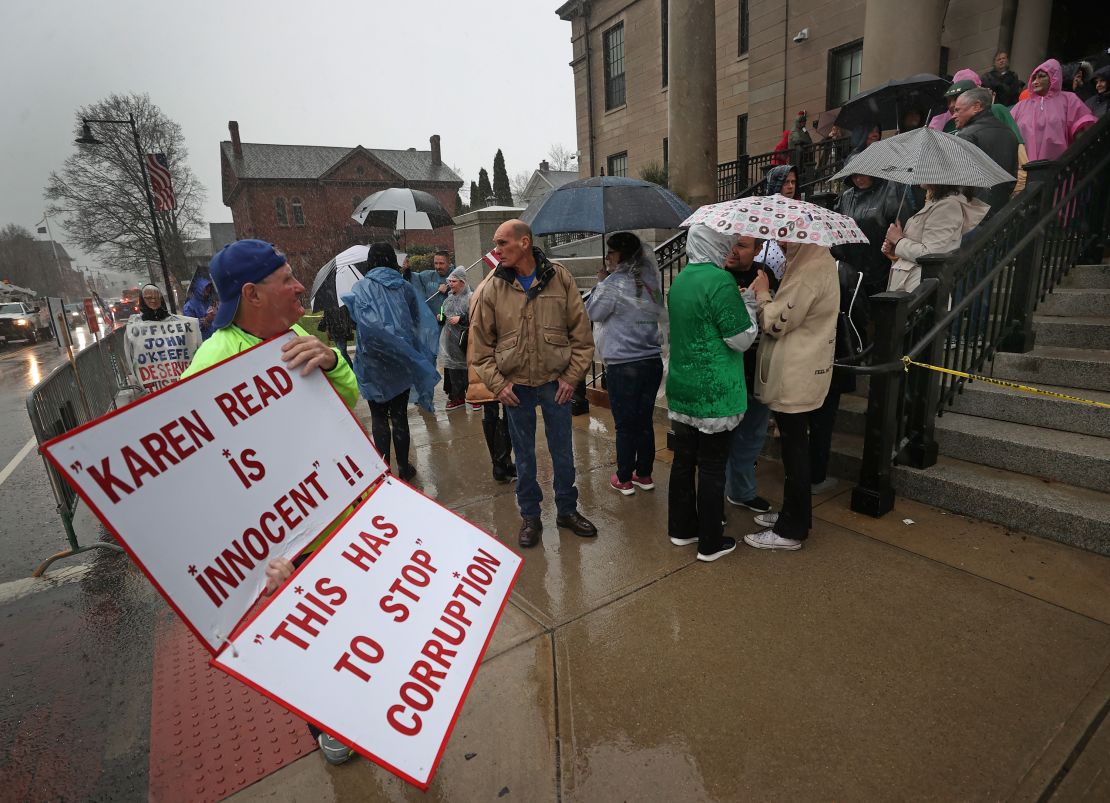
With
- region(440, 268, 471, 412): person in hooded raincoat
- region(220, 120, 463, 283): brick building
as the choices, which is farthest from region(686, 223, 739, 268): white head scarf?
region(220, 120, 463, 283): brick building

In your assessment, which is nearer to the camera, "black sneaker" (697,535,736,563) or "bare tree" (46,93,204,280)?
"black sneaker" (697,535,736,563)

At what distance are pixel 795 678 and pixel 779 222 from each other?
2.17m

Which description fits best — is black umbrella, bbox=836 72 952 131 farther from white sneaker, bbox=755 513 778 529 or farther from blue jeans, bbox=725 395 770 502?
white sneaker, bbox=755 513 778 529

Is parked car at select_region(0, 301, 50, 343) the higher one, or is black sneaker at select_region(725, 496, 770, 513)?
parked car at select_region(0, 301, 50, 343)

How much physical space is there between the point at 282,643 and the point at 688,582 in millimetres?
2393

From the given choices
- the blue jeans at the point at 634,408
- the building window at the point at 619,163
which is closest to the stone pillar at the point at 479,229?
the blue jeans at the point at 634,408

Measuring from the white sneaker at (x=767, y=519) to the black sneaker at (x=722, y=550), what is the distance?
36 cm

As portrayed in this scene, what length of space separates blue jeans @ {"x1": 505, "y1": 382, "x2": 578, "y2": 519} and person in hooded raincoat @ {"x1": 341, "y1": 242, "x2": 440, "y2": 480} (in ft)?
4.04

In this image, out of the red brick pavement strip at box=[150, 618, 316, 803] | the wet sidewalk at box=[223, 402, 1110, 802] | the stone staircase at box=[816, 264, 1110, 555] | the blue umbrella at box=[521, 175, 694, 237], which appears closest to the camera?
the wet sidewalk at box=[223, 402, 1110, 802]

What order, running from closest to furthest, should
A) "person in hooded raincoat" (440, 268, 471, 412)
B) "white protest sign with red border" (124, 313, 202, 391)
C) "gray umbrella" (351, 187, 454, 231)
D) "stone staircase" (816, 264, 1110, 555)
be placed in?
"stone staircase" (816, 264, 1110, 555) → "white protest sign with red border" (124, 313, 202, 391) → "person in hooded raincoat" (440, 268, 471, 412) → "gray umbrella" (351, 187, 454, 231)

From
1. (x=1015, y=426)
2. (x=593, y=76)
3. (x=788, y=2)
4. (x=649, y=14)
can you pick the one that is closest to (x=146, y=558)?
(x=1015, y=426)

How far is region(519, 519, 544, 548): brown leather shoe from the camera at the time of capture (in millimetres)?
3742

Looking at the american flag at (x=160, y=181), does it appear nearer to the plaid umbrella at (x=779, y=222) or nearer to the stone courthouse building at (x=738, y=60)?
the stone courthouse building at (x=738, y=60)

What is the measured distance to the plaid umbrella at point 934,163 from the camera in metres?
3.53
